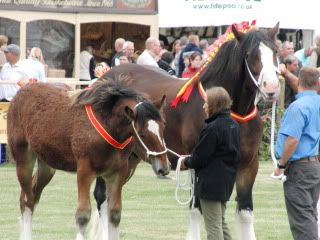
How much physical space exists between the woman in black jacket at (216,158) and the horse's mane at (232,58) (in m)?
1.29

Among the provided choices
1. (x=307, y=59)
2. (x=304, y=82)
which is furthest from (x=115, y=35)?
(x=304, y=82)

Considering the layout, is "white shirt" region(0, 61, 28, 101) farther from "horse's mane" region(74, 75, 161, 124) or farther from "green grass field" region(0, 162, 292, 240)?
"horse's mane" region(74, 75, 161, 124)

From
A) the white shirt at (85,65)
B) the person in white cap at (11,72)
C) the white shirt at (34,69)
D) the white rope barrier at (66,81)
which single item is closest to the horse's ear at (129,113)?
the white shirt at (34,69)

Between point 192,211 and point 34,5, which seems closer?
point 192,211

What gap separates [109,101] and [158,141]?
2.94 feet

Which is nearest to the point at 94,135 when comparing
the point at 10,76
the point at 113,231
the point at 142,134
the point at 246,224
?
the point at 142,134

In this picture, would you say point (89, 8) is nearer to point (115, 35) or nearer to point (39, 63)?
point (115, 35)

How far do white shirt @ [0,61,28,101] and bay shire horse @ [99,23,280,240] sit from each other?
8.86 metres

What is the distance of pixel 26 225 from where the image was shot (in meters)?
11.4

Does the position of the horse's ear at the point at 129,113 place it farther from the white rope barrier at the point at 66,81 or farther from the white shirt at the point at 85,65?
the white shirt at the point at 85,65

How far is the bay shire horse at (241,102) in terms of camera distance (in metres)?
10.9

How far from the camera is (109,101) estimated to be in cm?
1052

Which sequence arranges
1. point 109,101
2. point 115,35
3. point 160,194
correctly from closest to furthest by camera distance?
point 109,101 < point 160,194 < point 115,35

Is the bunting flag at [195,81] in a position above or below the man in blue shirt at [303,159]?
above
